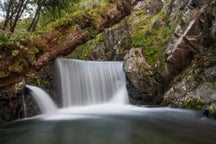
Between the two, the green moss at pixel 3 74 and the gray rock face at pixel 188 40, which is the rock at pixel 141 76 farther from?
the green moss at pixel 3 74

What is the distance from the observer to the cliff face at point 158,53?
743 centimetres

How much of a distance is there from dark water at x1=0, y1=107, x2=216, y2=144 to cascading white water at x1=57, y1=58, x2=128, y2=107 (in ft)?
13.0

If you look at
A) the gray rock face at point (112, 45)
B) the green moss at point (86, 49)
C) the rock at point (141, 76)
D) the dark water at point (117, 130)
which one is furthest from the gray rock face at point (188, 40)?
the green moss at point (86, 49)

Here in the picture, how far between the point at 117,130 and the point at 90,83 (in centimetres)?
768

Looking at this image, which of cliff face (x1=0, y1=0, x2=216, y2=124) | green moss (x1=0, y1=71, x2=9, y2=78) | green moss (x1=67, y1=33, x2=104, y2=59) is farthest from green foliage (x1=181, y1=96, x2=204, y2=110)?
green moss (x1=67, y1=33, x2=104, y2=59)

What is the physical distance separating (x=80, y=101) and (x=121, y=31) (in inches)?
321

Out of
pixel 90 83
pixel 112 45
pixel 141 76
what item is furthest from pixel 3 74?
pixel 112 45

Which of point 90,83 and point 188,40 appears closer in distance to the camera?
point 188,40

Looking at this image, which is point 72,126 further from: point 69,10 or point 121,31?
point 121,31

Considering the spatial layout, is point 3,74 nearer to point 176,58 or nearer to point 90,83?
point 176,58

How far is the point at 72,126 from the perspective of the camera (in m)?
8.16

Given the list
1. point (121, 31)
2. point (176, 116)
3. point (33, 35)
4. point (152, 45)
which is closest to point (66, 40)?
point (33, 35)

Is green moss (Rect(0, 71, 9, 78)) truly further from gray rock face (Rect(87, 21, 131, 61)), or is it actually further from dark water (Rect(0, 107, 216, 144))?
gray rock face (Rect(87, 21, 131, 61))

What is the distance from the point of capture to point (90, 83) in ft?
48.6
